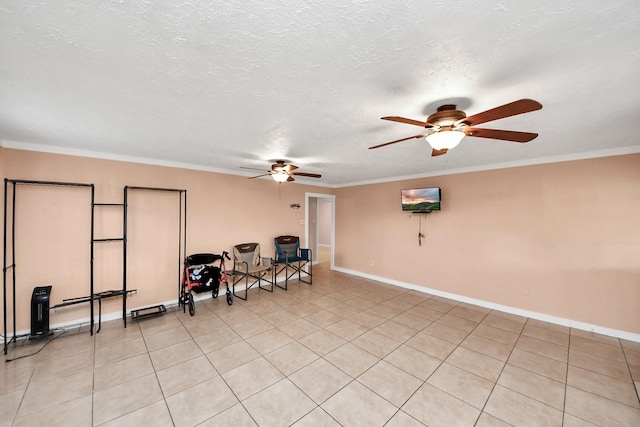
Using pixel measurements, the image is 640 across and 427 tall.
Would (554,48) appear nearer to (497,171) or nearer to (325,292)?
(497,171)

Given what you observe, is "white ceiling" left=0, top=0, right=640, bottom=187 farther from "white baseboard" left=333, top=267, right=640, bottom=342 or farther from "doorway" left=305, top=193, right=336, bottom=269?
"doorway" left=305, top=193, right=336, bottom=269

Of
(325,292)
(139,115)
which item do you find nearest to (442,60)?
(139,115)

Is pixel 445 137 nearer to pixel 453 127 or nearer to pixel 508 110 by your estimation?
pixel 453 127

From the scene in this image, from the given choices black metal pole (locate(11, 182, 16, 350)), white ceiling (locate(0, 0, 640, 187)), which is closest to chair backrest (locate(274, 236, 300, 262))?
white ceiling (locate(0, 0, 640, 187))

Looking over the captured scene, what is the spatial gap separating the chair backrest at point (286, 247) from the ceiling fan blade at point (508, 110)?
423cm

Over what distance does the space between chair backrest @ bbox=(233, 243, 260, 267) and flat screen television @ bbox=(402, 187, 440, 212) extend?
322 centimetres

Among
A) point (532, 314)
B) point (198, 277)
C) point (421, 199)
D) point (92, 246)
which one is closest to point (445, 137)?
point (421, 199)

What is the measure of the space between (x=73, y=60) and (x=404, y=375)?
3.50 meters

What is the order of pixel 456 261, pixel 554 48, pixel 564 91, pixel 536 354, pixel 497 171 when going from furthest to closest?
pixel 456 261 < pixel 497 171 < pixel 536 354 < pixel 564 91 < pixel 554 48

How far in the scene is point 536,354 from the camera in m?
2.74

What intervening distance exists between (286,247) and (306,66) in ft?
14.5

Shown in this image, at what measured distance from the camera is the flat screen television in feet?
15.0

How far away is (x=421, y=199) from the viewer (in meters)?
4.74

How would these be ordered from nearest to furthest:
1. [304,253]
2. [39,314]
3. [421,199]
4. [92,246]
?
[39,314], [92,246], [421,199], [304,253]
